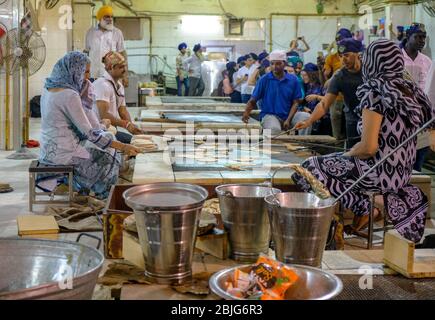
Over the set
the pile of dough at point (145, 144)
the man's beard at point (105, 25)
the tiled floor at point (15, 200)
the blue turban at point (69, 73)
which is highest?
the man's beard at point (105, 25)

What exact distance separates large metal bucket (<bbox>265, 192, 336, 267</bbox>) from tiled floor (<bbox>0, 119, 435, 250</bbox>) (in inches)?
75.7

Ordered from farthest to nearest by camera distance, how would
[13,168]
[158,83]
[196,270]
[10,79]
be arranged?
[158,83] < [10,79] < [13,168] < [196,270]

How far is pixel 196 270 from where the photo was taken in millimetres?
3176

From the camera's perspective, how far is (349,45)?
657cm

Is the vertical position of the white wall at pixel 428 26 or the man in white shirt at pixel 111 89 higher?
the white wall at pixel 428 26

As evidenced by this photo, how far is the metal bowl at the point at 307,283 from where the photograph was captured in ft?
8.36

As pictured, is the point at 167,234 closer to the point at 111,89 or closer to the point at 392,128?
the point at 392,128

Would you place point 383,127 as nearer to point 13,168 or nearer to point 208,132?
point 208,132

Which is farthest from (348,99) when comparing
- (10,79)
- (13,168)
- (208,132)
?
(10,79)

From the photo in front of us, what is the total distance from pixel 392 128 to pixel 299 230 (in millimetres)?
1485

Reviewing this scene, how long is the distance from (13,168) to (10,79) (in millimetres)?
2062

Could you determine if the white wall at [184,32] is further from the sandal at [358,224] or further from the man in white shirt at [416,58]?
the sandal at [358,224]

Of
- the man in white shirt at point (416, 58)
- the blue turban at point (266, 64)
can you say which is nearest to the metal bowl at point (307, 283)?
the man in white shirt at point (416, 58)

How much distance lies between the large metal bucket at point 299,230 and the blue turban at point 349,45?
3.74 metres
